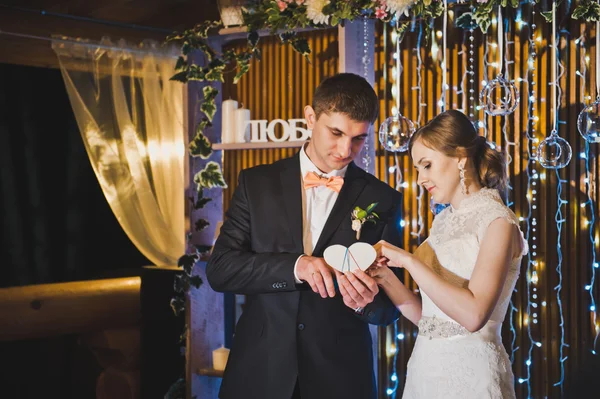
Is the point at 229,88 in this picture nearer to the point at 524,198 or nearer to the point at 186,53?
the point at 186,53

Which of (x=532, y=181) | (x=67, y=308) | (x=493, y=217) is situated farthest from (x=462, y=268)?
(x=67, y=308)

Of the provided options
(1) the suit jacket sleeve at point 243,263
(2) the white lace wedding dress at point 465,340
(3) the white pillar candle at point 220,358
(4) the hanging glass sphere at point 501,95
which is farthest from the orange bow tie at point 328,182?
(3) the white pillar candle at point 220,358

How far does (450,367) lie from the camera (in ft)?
7.43

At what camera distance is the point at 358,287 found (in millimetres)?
2340

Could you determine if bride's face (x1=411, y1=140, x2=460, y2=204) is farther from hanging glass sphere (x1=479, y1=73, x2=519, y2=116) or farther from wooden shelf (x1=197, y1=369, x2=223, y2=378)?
wooden shelf (x1=197, y1=369, x2=223, y2=378)

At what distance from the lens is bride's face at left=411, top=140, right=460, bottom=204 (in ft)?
7.68

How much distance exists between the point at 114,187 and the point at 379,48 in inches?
90.0

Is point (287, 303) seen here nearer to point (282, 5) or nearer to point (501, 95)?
point (501, 95)

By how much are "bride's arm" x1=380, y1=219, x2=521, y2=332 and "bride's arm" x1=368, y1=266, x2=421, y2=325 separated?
13.1 inches

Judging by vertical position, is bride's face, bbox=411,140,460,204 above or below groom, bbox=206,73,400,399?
above

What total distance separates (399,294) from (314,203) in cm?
50

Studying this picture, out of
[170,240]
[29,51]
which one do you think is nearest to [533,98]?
[170,240]

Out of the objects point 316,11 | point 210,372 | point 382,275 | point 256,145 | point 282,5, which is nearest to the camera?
point 382,275

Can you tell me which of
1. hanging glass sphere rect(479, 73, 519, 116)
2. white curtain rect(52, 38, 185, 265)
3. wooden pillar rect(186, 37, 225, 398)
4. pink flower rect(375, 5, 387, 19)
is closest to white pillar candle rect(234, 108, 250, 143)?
wooden pillar rect(186, 37, 225, 398)
